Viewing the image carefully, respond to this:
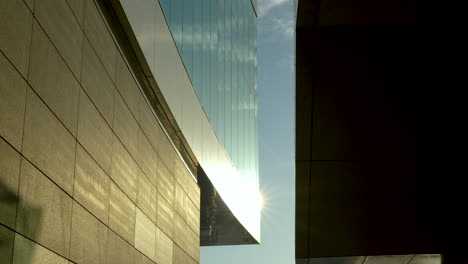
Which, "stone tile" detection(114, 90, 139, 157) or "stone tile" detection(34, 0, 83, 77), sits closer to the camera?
"stone tile" detection(34, 0, 83, 77)

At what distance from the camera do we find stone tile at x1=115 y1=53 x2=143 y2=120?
529 inches

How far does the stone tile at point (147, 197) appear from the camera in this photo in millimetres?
14800

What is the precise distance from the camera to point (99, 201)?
1166 centimetres

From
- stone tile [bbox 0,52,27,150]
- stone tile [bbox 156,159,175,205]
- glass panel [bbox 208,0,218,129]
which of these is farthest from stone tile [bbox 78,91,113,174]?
glass panel [bbox 208,0,218,129]

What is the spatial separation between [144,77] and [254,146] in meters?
22.7

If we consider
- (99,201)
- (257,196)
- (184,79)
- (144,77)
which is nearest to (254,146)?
(257,196)

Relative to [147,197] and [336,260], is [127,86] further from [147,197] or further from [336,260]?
[336,260]

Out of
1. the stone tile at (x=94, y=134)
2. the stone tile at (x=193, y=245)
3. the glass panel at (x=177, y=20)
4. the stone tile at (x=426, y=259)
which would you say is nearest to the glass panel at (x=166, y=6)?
the glass panel at (x=177, y=20)

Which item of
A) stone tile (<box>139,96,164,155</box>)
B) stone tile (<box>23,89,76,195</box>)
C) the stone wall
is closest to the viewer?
the stone wall

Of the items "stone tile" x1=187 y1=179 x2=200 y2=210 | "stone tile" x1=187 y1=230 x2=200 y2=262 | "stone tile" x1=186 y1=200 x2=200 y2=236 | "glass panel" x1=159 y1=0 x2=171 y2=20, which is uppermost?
"glass panel" x1=159 y1=0 x2=171 y2=20

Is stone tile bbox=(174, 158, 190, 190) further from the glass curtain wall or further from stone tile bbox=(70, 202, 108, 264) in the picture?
stone tile bbox=(70, 202, 108, 264)

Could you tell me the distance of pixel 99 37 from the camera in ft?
39.5

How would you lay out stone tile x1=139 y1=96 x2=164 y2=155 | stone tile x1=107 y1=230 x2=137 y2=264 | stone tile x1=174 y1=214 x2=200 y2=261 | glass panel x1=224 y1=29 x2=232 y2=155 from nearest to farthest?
stone tile x1=107 y1=230 x2=137 y2=264 < stone tile x1=139 y1=96 x2=164 y2=155 < stone tile x1=174 y1=214 x2=200 y2=261 < glass panel x1=224 y1=29 x2=232 y2=155

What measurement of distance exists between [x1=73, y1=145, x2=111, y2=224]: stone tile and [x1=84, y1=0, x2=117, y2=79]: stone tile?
6.41ft
